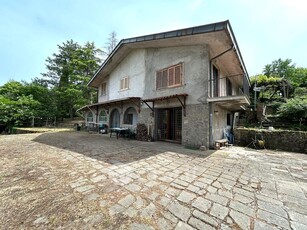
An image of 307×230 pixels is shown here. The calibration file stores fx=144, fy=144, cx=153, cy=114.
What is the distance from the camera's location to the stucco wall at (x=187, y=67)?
23.5 ft

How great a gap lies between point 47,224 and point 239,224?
2641 millimetres

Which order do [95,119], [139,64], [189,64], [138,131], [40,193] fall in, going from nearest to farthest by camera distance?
[40,193]
[189,64]
[138,131]
[139,64]
[95,119]

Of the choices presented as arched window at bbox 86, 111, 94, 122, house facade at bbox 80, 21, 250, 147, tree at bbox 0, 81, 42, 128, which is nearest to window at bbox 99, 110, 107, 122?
Answer: house facade at bbox 80, 21, 250, 147

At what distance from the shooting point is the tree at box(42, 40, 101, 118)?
70.2 feet

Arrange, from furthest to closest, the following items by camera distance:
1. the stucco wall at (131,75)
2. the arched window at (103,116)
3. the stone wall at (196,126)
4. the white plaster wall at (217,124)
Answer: the arched window at (103,116) → the stucco wall at (131,75) → the white plaster wall at (217,124) → the stone wall at (196,126)

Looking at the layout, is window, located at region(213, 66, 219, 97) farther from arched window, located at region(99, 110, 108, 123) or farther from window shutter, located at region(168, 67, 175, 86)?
arched window, located at region(99, 110, 108, 123)

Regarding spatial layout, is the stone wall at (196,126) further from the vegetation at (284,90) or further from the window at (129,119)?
the vegetation at (284,90)

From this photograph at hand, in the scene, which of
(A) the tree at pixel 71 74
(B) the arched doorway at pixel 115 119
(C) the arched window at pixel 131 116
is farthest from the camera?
(A) the tree at pixel 71 74

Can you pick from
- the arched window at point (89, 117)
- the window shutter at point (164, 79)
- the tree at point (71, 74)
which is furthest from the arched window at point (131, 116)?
the tree at point (71, 74)

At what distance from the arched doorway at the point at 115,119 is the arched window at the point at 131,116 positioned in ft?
4.40

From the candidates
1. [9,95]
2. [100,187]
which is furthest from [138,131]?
[9,95]

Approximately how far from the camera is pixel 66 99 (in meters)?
22.4

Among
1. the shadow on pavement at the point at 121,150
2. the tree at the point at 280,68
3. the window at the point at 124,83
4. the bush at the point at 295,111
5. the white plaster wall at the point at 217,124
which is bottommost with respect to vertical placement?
the shadow on pavement at the point at 121,150

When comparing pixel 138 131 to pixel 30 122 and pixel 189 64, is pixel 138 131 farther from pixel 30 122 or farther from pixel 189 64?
pixel 30 122
